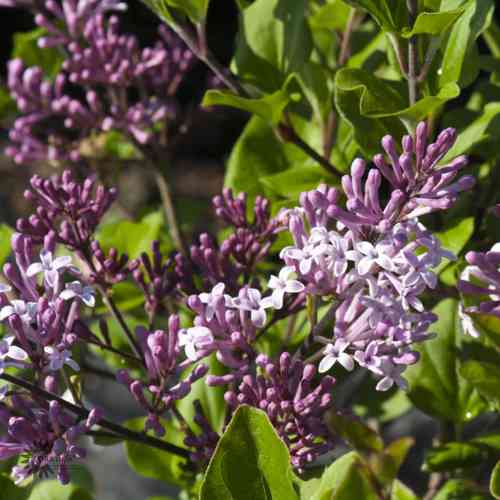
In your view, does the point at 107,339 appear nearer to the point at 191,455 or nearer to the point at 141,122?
the point at 191,455

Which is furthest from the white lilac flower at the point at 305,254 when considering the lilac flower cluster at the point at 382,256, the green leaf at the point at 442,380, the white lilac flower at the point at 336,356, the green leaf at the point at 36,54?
the green leaf at the point at 36,54

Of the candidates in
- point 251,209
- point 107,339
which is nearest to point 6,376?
point 107,339

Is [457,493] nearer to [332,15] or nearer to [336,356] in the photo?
[336,356]

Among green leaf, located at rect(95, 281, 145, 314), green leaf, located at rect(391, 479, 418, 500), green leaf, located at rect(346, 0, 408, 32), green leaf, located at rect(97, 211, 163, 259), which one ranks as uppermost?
green leaf, located at rect(346, 0, 408, 32)

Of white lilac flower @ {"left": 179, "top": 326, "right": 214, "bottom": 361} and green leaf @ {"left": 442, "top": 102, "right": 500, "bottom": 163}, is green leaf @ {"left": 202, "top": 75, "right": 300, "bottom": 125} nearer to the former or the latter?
green leaf @ {"left": 442, "top": 102, "right": 500, "bottom": 163}

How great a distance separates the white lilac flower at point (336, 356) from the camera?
1025 mm

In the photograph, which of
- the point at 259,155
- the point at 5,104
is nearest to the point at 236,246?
the point at 259,155

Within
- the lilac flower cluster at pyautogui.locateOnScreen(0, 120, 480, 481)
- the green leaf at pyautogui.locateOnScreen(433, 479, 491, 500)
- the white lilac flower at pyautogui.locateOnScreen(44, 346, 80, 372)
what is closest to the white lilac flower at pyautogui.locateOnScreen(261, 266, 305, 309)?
the lilac flower cluster at pyautogui.locateOnScreen(0, 120, 480, 481)

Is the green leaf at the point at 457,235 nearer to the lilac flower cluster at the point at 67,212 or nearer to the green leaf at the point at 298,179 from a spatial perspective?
the green leaf at the point at 298,179

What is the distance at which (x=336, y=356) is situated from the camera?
105cm

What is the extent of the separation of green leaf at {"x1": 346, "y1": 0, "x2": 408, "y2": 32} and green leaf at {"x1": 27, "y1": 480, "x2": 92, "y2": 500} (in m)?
0.79

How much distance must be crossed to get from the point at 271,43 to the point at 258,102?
0.19 metres

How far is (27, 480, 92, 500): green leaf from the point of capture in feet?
4.30

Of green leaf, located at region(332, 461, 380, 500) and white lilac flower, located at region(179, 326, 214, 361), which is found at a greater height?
white lilac flower, located at region(179, 326, 214, 361)
